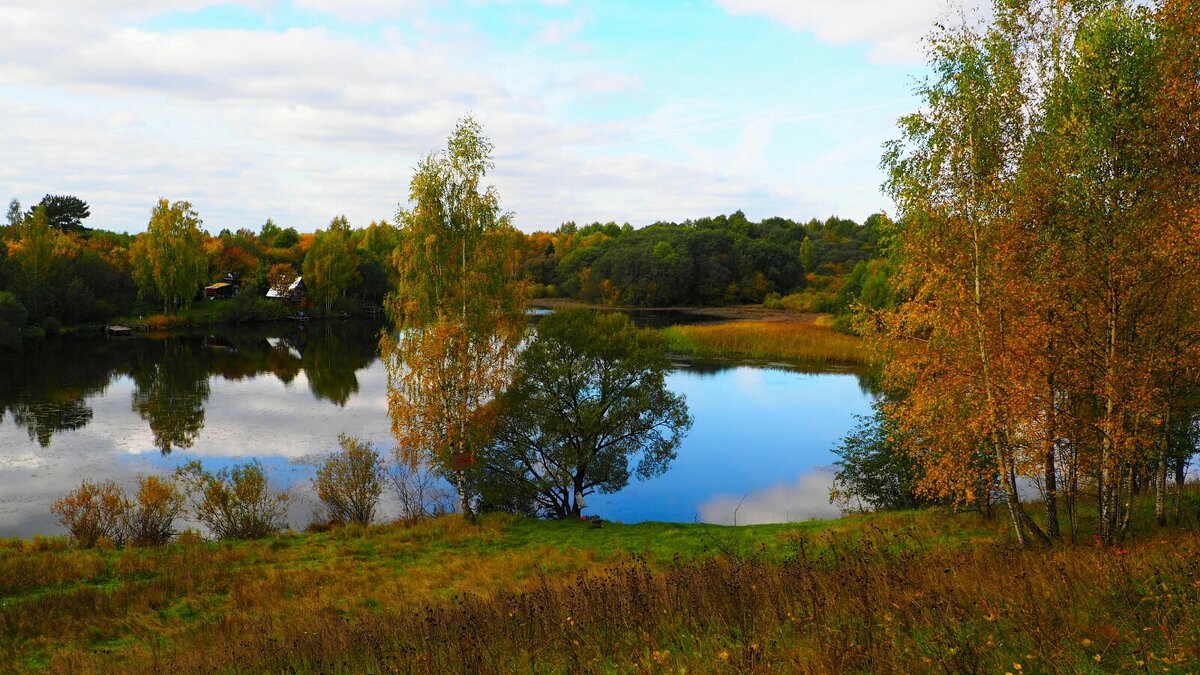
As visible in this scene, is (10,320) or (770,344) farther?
(770,344)

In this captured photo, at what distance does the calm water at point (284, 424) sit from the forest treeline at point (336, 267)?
446 inches

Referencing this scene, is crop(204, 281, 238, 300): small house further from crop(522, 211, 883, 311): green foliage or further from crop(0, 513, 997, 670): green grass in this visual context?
crop(0, 513, 997, 670): green grass

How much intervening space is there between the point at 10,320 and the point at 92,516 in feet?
180

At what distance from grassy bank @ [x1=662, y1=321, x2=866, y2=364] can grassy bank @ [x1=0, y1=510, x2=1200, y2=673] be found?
4241cm

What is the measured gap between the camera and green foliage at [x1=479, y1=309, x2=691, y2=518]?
26016mm

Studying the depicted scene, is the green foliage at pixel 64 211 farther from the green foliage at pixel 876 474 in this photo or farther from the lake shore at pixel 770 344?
the green foliage at pixel 876 474

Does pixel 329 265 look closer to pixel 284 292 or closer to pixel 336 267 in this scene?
pixel 336 267

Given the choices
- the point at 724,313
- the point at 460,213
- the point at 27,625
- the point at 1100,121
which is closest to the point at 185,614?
the point at 27,625

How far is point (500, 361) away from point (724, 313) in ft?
299

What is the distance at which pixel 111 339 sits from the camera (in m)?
71.8

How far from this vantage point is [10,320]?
6184 centimetres

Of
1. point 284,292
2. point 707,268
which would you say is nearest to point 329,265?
point 284,292

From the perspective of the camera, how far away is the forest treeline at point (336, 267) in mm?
72812

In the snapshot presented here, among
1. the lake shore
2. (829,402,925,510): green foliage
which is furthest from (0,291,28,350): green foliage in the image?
(829,402,925,510): green foliage
